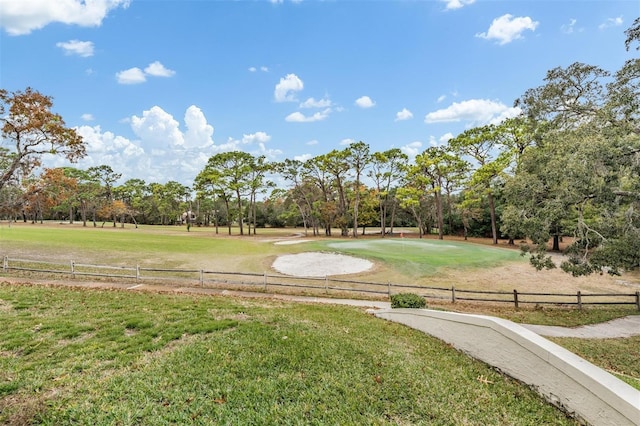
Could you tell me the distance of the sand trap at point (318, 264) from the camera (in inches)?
766

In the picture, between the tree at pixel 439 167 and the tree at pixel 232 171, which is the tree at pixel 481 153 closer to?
the tree at pixel 439 167

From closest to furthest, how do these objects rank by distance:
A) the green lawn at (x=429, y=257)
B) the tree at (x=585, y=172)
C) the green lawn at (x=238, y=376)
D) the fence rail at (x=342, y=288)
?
the green lawn at (x=238, y=376), the tree at (x=585, y=172), the fence rail at (x=342, y=288), the green lawn at (x=429, y=257)

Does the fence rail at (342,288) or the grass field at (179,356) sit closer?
the grass field at (179,356)

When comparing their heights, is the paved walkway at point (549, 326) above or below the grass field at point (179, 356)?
below

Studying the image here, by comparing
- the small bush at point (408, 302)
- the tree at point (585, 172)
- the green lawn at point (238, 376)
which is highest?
the tree at point (585, 172)

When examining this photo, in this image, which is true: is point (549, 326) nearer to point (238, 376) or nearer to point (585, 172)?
point (585, 172)

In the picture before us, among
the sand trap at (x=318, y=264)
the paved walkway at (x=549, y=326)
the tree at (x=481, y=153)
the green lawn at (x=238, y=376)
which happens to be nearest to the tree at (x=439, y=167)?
the tree at (x=481, y=153)

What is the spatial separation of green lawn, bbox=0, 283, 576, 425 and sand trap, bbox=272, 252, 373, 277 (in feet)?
38.9

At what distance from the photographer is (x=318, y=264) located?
2147 centimetres

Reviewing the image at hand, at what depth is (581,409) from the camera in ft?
12.1

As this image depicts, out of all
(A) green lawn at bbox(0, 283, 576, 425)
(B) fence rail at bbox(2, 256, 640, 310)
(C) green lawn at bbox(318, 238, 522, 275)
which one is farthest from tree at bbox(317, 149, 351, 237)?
(A) green lawn at bbox(0, 283, 576, 425)

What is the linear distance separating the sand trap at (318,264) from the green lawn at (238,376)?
38.9 feet

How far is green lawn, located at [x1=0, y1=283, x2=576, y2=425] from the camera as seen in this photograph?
376cm

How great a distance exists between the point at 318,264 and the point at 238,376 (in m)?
16.9
